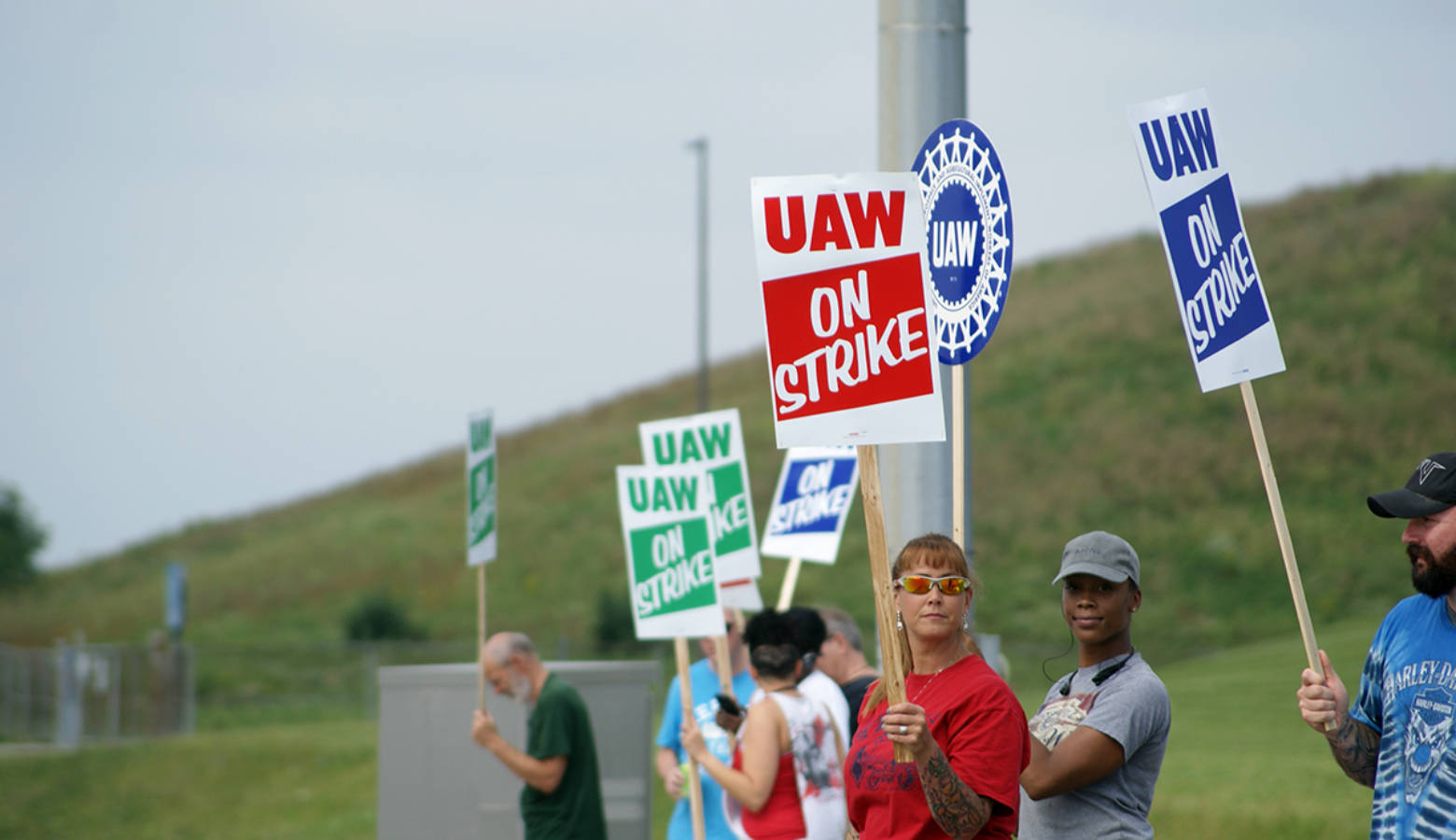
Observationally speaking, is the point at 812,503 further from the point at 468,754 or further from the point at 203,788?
the point at 203,788

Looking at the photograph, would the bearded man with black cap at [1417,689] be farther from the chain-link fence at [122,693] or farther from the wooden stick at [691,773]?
the chain-link fence at [122,693]

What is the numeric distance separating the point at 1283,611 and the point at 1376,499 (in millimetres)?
35691

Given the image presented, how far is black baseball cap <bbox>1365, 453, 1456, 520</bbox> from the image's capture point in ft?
12.9

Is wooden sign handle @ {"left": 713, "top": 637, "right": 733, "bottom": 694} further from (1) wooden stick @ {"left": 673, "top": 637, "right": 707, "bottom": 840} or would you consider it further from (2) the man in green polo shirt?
(2) the man in green polo shirt

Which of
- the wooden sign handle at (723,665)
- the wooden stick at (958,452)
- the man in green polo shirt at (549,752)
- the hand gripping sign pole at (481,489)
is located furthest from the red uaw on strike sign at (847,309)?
the hand gripping sign pole at (481,489)

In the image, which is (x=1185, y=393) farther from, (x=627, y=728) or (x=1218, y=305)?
(x=1218, y=305)

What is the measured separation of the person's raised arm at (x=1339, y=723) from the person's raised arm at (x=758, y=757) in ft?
8.27

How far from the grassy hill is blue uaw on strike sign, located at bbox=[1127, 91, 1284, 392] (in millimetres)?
27005

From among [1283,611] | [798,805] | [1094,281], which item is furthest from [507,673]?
[1094,281]

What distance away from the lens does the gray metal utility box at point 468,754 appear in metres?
9.70

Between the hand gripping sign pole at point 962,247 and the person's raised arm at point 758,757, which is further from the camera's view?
the person's raised arm at point 758,757

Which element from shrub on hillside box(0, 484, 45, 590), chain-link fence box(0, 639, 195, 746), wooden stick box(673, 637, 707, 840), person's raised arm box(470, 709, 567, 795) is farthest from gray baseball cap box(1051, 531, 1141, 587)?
shrub on hillside box(0, 484, 45, 590)

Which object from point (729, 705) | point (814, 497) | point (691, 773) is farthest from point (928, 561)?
point (814, 497)

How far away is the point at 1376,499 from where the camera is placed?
4113 millimetres
